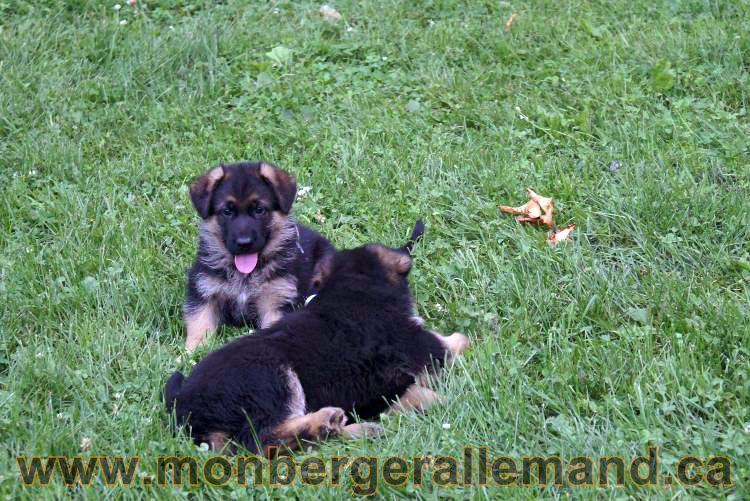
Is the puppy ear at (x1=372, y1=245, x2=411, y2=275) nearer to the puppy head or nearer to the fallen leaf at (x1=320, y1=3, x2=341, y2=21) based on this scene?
the puppy head

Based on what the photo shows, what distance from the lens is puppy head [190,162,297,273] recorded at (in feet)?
16.7

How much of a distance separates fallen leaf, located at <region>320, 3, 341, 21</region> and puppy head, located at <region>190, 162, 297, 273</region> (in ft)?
10.8

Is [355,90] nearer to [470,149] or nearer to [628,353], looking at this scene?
[470,149]

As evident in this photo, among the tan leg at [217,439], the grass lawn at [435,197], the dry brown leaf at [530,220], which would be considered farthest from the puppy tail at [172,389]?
the dry brown leaf at [530,220]

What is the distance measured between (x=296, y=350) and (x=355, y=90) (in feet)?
12.0

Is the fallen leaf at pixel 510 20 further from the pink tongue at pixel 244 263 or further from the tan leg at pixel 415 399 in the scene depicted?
the tan leg at pixel 415 399

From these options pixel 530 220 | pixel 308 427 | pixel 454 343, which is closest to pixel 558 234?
pixel 530 220

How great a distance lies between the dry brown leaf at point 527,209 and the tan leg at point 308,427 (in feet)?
7.27

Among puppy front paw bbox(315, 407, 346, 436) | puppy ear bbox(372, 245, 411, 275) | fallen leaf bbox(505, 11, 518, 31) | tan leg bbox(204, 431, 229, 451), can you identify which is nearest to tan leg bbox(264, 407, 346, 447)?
puppy front paw bbox(315, 407, 346, 436)

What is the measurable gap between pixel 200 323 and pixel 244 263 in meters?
0.43

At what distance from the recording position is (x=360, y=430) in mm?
3891

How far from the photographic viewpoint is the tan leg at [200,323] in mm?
4816

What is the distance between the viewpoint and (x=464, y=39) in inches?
298

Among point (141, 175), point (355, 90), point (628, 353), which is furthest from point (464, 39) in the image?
point (628, 353)
